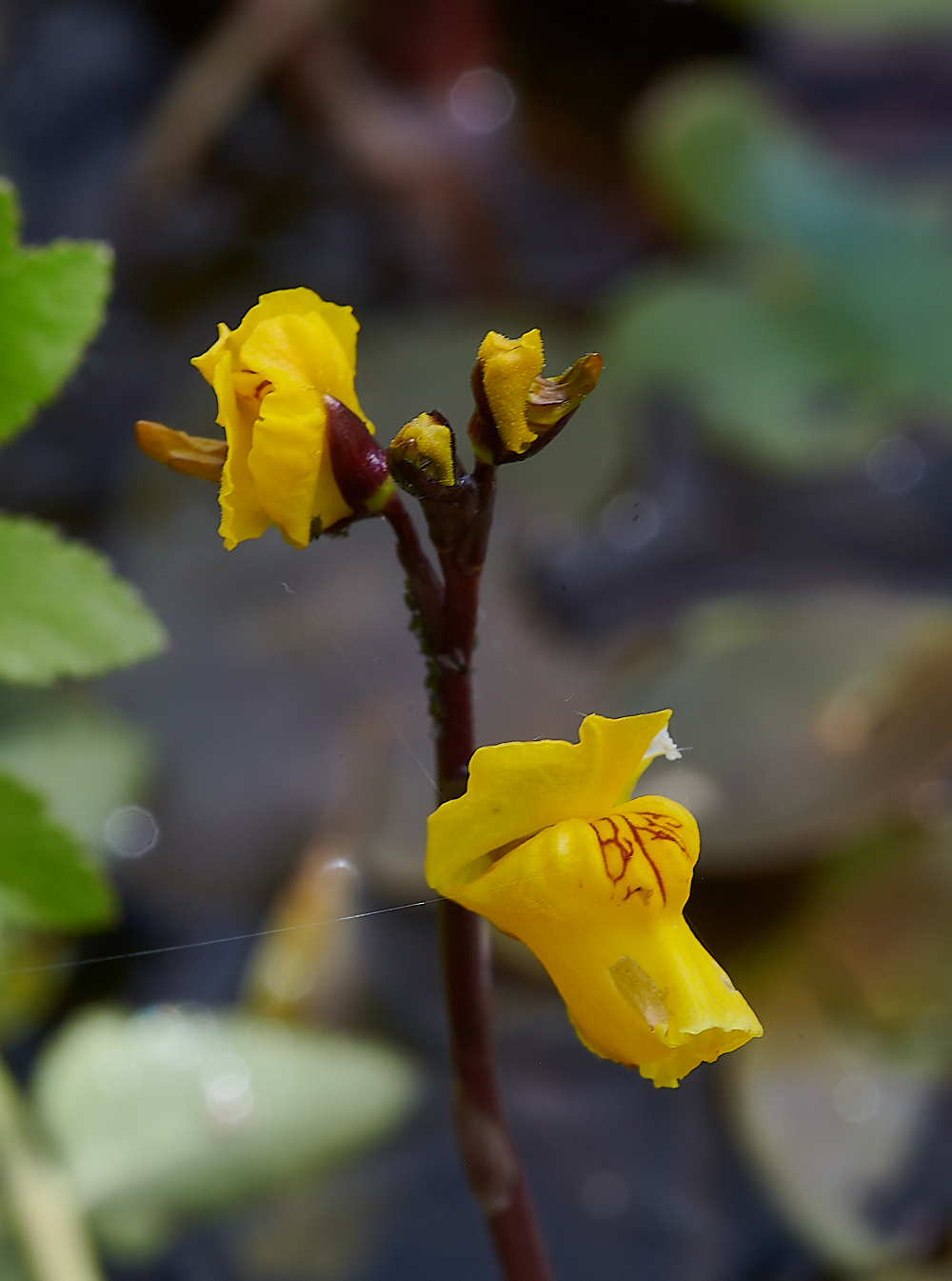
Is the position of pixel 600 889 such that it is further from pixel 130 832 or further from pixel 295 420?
pixel 130 832

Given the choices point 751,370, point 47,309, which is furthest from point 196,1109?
point 751,370

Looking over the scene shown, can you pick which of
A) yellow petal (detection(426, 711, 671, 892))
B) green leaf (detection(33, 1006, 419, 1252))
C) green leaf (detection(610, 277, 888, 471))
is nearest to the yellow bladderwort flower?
yellow petal (detection(426, 711, 671, 892))

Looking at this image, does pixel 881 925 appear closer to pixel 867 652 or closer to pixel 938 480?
pixel 867 652

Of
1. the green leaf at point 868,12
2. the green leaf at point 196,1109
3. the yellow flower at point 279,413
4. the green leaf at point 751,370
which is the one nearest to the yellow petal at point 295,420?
the yellow flower at point 279,413

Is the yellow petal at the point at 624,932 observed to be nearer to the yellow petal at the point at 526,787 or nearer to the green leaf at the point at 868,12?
the yellow petal at the point at 526,787

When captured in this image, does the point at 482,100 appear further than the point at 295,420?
Yes

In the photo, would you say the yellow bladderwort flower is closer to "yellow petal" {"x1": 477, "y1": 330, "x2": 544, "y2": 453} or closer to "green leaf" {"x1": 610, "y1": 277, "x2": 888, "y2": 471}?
"yellow petal" {"x1": 477, "y1": 330, "x2": 544, "y2": 453}

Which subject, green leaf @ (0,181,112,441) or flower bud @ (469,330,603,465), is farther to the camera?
green leaf @ (0,181,112,441)

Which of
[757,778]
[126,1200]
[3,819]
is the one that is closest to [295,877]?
[126,1200]
